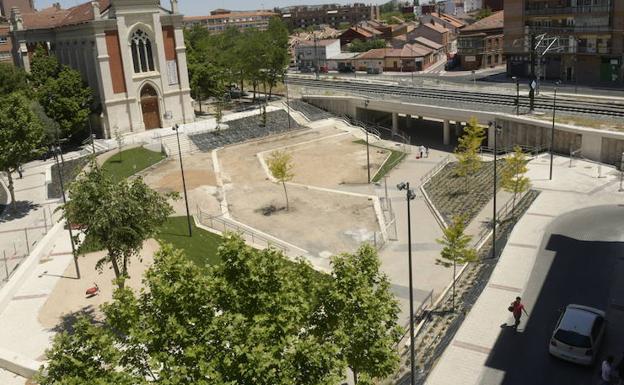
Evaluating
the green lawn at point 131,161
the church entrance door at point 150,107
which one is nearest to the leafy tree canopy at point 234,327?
the green lawn at point 131,161

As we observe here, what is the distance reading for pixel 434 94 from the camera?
6506cm

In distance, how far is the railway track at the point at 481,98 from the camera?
167 feet

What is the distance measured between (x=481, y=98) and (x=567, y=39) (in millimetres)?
21036

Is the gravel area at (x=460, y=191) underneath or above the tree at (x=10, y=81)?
underneath

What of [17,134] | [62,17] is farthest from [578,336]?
[62,17]

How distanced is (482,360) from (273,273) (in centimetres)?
1000

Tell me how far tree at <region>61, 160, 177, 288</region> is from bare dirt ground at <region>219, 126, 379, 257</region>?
1196cm

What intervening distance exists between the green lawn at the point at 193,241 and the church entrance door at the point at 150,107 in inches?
1032

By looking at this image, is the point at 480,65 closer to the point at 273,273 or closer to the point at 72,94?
the point at 72,94

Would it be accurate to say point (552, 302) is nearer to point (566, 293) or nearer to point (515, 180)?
point (566, 293)

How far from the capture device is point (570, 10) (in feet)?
236

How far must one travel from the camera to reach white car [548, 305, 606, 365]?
2052 centimetres

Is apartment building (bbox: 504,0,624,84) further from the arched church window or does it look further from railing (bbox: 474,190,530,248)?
the arched church window

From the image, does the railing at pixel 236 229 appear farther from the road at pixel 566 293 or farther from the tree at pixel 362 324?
the tree at pixel 362 324
